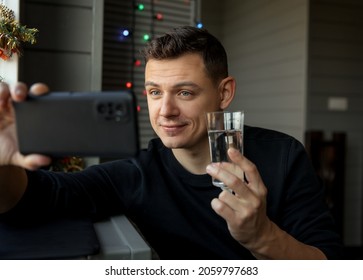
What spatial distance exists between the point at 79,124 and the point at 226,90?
0.66m

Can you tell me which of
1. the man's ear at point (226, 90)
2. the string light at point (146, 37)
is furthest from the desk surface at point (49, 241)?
the string light at point (146, 37)

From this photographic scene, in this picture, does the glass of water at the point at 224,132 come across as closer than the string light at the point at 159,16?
Yes

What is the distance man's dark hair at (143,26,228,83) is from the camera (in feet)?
3.31

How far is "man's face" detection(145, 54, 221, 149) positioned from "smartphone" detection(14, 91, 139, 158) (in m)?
0.44

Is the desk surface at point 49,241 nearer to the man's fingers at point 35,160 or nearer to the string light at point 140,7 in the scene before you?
the man's fingers at point 35,160

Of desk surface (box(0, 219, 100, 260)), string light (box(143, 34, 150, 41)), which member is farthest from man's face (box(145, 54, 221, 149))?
string light (box(143, 34, 150, 41))

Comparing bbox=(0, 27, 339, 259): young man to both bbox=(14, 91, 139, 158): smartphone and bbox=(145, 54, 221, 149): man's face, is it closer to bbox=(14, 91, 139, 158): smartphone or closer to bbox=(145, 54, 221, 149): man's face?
bbox=(145, 54, 221, 149): man's face

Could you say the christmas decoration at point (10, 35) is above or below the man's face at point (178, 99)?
above

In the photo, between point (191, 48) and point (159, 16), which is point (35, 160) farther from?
point (159, 16)

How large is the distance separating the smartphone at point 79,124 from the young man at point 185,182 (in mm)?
317

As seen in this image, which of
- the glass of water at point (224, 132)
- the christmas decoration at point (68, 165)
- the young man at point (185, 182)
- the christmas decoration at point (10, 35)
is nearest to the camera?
the glass of water at point (224, 132)

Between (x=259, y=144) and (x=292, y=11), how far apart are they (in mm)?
2086

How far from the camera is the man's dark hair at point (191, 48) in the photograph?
1.01 m

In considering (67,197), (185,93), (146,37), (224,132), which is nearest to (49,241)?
(67,197)
